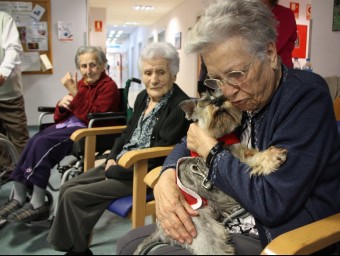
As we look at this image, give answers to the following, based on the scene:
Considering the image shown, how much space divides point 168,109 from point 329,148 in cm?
118

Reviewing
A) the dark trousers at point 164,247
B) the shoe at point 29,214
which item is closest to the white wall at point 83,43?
the dark trousers at point 164,247

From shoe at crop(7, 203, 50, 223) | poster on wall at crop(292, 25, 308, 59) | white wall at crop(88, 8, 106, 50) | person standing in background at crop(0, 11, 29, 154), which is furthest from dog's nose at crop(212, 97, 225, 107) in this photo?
white wall at crop(88, 8, 106, 50)

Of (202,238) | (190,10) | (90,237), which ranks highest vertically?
(190,10)

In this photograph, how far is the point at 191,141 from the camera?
1.20 metres

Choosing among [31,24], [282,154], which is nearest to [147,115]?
[282,154]

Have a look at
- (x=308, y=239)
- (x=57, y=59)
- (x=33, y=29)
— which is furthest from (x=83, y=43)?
(x=308, y=239)

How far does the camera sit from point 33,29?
5547 mm

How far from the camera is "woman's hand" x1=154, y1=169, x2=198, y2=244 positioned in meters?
1.07

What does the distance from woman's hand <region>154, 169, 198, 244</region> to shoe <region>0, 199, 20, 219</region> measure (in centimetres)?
147

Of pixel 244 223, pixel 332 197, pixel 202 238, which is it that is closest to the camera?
pixel 202 238

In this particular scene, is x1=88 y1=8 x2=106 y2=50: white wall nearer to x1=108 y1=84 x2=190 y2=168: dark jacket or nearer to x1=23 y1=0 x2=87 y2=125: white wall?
x1=23 y1=0 x2=87 y2=125: white wall

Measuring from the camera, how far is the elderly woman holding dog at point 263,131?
0.95m

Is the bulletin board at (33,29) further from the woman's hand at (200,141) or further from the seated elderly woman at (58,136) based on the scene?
the woman's hand at (200,141)

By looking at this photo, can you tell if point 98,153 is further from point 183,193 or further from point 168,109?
point 183,193
